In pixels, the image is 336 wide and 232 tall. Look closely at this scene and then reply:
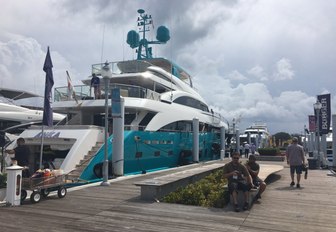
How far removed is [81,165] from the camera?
1233 centimetres

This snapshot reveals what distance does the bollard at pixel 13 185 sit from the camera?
24.5 ft

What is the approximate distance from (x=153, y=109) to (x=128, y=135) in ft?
9.70

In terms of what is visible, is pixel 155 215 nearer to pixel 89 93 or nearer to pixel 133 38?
pixel 89 93

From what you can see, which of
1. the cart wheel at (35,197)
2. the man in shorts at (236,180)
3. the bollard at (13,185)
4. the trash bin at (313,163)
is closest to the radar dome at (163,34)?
the trash bin at (313,163)

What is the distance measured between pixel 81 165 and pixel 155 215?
244 inches

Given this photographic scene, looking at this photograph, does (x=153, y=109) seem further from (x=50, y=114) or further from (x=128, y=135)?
(x=50, y=114)

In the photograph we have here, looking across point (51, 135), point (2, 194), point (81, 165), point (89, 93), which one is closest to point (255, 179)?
point (2, 194)

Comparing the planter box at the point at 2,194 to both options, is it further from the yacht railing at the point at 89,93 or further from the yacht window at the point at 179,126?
the yacht window at the point at 179,126

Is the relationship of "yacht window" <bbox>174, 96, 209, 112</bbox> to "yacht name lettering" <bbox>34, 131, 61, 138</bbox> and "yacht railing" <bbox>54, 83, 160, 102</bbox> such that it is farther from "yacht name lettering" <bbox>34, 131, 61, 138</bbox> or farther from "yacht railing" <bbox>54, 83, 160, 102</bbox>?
"yacht name lettering" <bbox>34, 131, 61, 138</bbox>

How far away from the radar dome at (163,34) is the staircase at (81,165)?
15.8 metres

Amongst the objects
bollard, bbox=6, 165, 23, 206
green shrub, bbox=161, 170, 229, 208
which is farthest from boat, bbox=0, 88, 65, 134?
green shrub, bbox=161, 170, 229, 208

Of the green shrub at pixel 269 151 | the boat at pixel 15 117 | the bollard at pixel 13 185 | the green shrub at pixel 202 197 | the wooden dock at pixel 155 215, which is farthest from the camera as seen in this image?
the green shrub at pixel 269 151

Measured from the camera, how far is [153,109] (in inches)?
681

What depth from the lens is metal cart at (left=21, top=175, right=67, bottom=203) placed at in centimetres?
791
